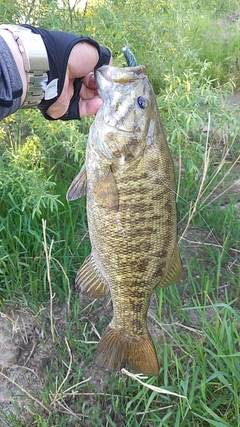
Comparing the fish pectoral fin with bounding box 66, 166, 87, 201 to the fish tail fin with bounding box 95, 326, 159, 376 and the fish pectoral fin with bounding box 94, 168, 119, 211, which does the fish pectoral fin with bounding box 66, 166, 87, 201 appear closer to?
the fish pectoral fin with bounding box 94, 168, 119, 211

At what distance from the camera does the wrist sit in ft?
5.47

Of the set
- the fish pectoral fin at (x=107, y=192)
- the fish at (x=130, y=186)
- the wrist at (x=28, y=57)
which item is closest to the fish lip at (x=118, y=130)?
the fish at (x=130, y=186)

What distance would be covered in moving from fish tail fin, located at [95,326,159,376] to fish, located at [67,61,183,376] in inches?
0.9

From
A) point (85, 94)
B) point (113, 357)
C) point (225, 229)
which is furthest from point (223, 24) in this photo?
point (113, 357)

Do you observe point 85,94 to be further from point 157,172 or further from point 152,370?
point 152,370

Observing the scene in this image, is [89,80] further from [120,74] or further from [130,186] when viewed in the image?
[130,186]

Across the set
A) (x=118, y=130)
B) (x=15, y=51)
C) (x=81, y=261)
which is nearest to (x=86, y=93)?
(x=15, y=51)

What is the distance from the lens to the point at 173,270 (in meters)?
1.68

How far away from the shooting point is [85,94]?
2.08m

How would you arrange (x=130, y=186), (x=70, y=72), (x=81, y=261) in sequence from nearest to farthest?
1. (x=130, y=186)
2. (x=70, y=72)
3. (x=81, y=261)

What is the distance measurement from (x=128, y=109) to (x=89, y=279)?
0.64 m

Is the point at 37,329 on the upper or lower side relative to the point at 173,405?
lower

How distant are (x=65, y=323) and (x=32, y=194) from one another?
2.36ft

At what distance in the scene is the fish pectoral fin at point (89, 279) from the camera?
1.72m
